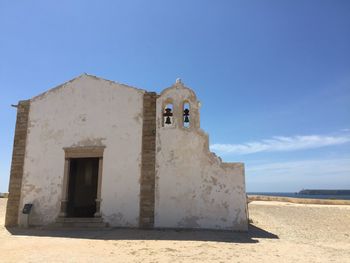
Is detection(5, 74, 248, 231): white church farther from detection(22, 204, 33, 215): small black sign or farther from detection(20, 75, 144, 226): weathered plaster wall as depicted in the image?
detection(22, 204, 33, 215): small black sign


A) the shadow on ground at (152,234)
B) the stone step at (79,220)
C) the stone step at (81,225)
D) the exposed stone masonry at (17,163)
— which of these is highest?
the exposed stone masonry at (17,163)

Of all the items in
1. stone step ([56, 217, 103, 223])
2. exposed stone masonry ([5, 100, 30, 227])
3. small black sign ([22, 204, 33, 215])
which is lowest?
stone step ([56, 217, 103, 223])

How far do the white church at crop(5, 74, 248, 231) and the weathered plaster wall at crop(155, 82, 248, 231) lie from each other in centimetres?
3

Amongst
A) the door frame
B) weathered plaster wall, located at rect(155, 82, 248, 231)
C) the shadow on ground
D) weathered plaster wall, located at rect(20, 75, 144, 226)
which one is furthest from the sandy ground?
the door frame

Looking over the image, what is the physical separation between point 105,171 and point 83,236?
3.00 metres

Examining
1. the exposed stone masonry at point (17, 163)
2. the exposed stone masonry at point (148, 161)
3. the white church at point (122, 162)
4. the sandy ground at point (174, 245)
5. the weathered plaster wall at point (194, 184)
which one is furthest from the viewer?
the exposed stone masonry at point (17, 163)

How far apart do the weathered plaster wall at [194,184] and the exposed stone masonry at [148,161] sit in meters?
0.20

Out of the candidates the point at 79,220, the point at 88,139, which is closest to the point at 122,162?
the point at 88,139

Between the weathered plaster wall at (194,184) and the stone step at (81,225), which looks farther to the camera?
the stone step at (81,225)

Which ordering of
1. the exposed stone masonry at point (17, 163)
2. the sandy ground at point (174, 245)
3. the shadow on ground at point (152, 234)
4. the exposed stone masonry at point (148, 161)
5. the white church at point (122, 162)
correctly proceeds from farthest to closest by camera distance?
the exposed stone masonry at point (17, 163)
the exposed stone masonry at point (148, 161)
the white church at point (122, 162)
the shadow on ground at point (152, 234)
the sandy ground at point (174, 245)

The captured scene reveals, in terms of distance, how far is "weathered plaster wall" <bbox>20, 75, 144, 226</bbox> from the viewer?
1208 cm

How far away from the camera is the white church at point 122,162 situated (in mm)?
11531

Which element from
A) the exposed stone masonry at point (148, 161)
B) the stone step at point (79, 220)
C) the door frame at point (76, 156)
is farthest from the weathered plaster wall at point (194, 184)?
the door frame at point (76, 156)

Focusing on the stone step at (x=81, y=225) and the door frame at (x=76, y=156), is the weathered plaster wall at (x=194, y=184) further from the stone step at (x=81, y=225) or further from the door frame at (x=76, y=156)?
the door frame at (x=76, y=156)
